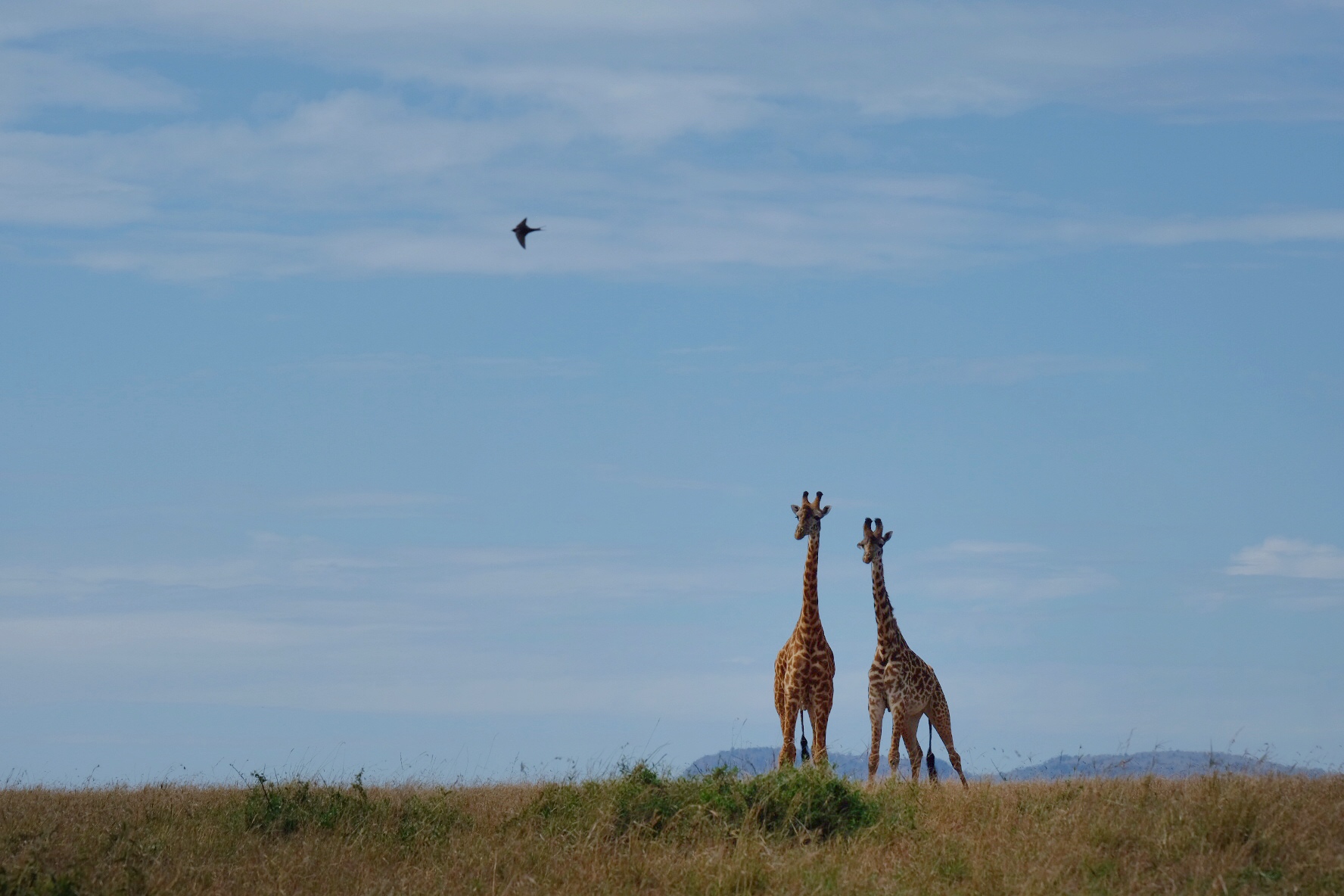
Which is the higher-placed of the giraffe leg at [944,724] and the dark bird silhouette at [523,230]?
the dark bird silhouette at [523,230]

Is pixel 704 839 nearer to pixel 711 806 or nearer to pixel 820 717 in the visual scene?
pixel 711 806

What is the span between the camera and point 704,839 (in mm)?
15203

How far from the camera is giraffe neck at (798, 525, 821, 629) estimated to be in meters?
20.8

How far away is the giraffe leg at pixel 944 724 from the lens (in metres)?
19.5

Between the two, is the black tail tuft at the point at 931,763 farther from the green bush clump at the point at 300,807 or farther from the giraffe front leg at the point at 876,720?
the green bush clump at the point at 300,807

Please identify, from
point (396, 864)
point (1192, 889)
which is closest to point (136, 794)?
point (396, 864)

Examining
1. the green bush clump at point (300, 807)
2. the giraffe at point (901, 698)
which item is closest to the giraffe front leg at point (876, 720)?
the giraffe at point (901, 698)

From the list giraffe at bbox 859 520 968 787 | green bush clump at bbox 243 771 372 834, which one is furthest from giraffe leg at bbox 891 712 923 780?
green bush clump at bbox 243 771 372 834

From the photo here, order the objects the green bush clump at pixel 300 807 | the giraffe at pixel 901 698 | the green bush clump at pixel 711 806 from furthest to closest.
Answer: the giraffe at pixel 901 698, the green bush clump at pixel 300 807, the green bush clump at pixel 711 806

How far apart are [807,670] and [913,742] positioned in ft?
5.92

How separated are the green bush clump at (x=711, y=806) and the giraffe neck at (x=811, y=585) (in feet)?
12.7

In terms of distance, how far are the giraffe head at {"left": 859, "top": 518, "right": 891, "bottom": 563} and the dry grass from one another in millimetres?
3764

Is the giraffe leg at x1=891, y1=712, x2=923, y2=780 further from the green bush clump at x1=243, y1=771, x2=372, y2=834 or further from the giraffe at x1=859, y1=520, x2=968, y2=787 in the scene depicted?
the green bush clump at x1=243, y1=771, x2=372, y2=834

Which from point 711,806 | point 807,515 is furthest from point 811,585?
point 711,806
